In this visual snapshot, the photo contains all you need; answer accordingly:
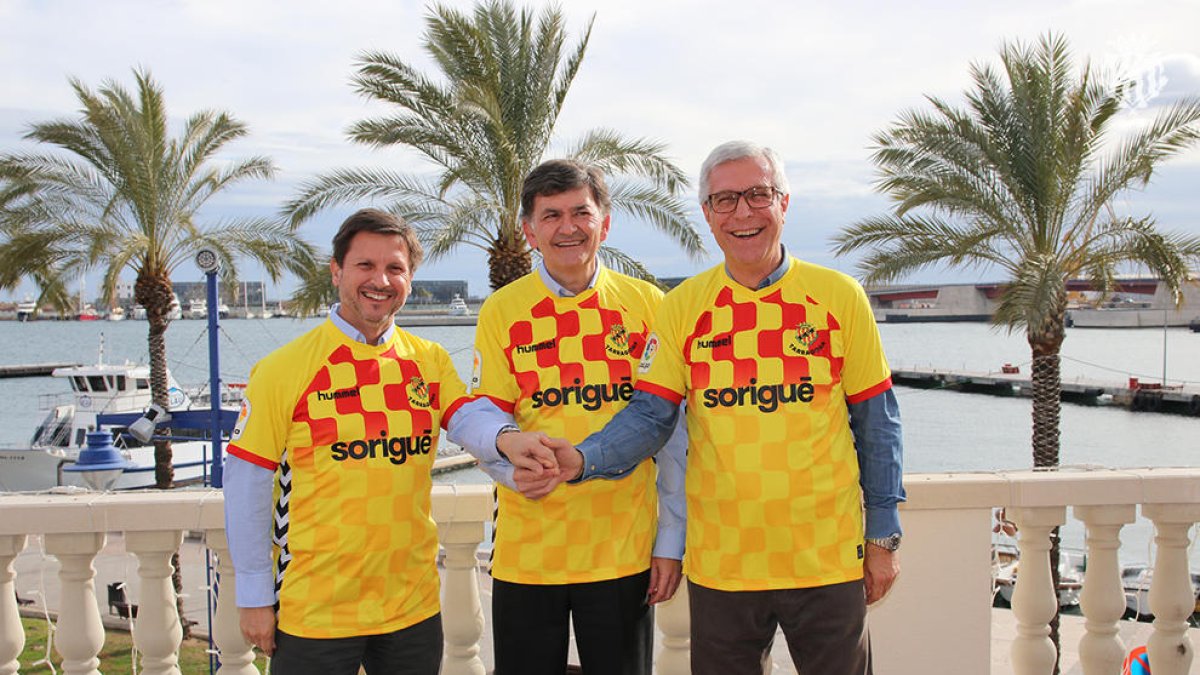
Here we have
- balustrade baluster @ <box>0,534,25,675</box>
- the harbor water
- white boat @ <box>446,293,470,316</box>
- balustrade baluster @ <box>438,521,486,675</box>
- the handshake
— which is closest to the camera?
the handshake

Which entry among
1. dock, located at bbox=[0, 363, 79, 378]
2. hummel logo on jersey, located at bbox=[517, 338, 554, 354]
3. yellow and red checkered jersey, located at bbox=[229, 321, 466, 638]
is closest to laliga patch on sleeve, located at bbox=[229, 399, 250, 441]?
yellow and red checkered jersey, located at bbox=[229, 321, 466, 638]

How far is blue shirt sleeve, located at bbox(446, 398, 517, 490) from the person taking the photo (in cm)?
267

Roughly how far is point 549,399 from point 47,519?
74.1 inches

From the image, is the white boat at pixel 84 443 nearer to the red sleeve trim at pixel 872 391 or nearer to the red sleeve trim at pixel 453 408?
the red sleeve trim at pixel 453 408

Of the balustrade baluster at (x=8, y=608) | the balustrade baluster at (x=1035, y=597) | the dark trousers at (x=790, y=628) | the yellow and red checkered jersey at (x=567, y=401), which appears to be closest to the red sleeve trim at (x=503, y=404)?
the yellow and red checkered jersey at (x=567, y=401)

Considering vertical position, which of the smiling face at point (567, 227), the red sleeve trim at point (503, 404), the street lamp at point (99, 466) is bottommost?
the street lamp at point (99, 466)

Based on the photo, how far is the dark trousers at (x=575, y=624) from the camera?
2.79 metres

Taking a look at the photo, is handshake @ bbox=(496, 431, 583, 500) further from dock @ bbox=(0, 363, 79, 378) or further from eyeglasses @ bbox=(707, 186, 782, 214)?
dock @ bbox=(0, 363, 79, 378)

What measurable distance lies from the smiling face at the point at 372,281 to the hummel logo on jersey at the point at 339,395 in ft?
0.61

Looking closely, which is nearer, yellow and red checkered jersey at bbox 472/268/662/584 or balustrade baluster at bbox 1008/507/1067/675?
yellow and red checkered jersey at bbox 472/268/662/584

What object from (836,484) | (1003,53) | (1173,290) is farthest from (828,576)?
(1173,290)

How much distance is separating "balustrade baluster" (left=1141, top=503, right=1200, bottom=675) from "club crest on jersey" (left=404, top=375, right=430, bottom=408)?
8.95ft

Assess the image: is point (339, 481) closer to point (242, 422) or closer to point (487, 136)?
point (242, 422)

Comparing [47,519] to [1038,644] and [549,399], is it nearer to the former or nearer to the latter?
[549,399]
